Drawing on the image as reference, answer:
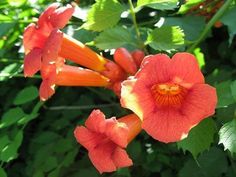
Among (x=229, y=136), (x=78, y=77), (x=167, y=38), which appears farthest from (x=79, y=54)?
(x=229, y=136)

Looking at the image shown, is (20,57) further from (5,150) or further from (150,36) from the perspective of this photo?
(150,36)

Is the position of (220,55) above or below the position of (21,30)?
below

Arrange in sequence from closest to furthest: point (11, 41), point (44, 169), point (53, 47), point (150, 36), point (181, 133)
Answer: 1. point (181, 133)
2. point (53, 47)
3. point (150, 36)
4. point (44, 169)
5. point (11, 41)

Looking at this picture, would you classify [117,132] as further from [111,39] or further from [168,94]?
[111,39]

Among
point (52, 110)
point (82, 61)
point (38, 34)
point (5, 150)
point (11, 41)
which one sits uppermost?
point (38, 34)

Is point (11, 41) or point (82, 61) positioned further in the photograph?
point (11, 41)

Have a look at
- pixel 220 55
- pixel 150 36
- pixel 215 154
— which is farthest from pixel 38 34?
pixel 220 55

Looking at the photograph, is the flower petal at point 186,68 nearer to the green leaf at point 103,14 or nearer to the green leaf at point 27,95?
the green leaf at point 103,14
